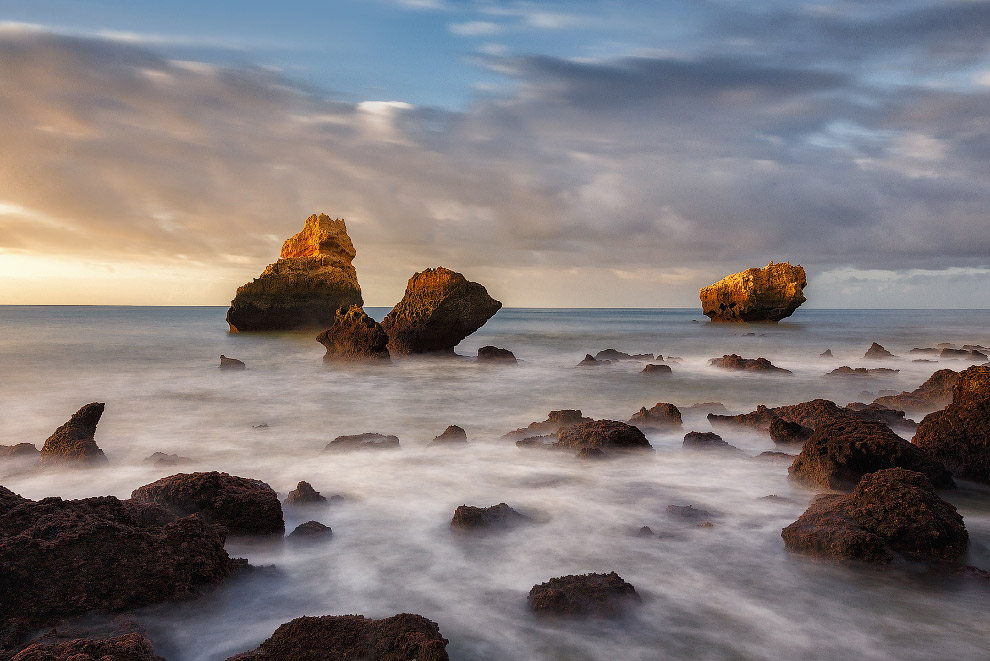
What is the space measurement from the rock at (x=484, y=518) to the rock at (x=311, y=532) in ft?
3.37

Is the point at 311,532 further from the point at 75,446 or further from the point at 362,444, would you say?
the point at 75,446

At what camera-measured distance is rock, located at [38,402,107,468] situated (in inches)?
271

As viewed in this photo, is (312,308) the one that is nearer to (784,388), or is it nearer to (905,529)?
(784,388)

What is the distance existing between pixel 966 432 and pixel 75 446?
988 centimetres

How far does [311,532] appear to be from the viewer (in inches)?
186

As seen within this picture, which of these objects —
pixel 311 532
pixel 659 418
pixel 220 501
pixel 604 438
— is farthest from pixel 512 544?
pixel 659 418

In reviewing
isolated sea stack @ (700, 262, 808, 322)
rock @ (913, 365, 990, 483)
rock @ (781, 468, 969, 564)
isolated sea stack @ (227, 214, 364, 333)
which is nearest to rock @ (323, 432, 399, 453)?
rock @ (781, 468, 969, 564)

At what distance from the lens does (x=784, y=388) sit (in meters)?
15.2

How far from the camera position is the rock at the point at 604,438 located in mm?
7555

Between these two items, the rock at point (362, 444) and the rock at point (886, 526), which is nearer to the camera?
the rock at point (886, 526)

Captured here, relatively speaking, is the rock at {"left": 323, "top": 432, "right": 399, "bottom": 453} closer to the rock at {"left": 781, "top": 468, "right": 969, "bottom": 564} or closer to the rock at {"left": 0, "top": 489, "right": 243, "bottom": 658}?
the rock at {"left": 0, "top": 489, "right": 243, "bottom": 658}

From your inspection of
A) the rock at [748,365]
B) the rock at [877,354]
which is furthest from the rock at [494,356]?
the rock at [877,354]

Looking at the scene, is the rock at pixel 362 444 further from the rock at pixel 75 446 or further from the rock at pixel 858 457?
the rock at pixel 858 457

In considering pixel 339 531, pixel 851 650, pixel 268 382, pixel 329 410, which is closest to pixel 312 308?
pixel 268 382
